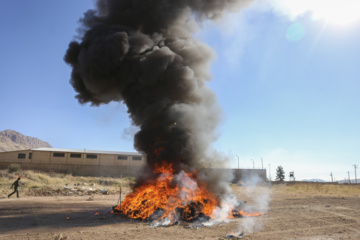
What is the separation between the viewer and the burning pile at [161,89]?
14.0 m

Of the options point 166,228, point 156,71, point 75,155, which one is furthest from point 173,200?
point 75,155

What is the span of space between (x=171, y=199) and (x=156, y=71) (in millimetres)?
9425

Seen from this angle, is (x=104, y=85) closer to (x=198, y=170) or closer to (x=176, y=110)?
(x=176, y=110)

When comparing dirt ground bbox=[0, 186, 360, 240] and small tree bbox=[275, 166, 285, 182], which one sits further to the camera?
small tree bbox=[275, 166, 285, 182]

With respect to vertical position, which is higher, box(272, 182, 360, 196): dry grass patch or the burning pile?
the burning pile

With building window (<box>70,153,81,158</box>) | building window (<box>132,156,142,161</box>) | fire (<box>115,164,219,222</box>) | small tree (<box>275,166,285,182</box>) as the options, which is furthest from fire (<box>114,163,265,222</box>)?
small tree (<box>275,166,285,182</box>)

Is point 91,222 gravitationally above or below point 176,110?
below

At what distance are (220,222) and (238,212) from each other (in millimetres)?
2551

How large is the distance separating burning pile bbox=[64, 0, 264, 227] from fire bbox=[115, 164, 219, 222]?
0.18 feet

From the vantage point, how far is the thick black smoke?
15.6 meters

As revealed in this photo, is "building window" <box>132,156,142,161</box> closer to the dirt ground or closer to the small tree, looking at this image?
the dirt ground

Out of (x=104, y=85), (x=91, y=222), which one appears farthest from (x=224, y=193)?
(x=104, y=85)

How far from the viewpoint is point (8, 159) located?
4600 cm

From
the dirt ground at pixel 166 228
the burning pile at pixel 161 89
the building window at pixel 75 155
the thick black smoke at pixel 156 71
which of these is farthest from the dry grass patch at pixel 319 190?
the building window at pixel 75 155
